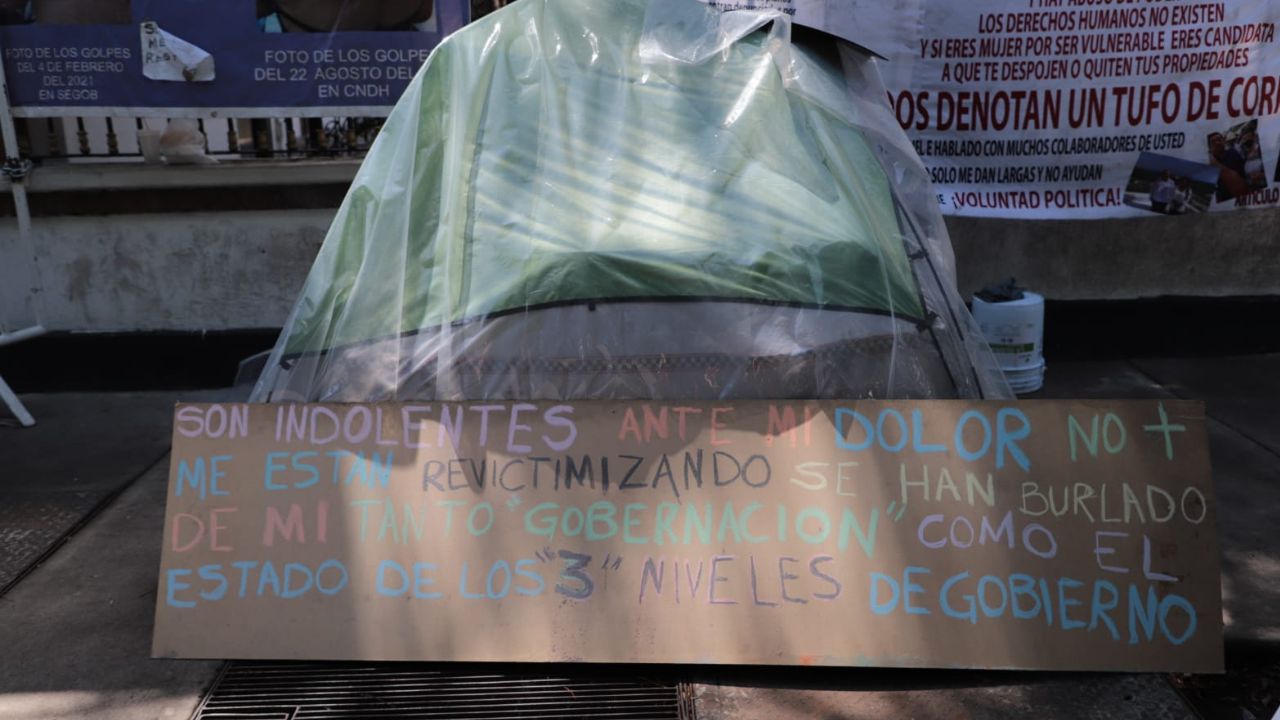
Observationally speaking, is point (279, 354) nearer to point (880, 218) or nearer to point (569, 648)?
point (569, 648)

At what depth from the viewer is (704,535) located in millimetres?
2980

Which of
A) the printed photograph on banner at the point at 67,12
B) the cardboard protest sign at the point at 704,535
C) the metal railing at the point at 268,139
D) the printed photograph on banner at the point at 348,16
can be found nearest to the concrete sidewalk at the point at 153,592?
the cardboard protest sign at the point at 704,535

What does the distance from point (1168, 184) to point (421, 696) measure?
14.5 feet

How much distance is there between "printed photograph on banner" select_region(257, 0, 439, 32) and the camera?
17.6ft

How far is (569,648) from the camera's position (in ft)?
9.68

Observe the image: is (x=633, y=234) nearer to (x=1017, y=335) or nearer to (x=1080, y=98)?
(x=1017, y=335)

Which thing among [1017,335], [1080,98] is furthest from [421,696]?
[1080,98]

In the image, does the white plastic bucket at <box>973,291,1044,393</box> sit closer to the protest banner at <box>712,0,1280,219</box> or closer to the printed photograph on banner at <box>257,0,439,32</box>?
the protest banner at <box>712,0,1280,219</box>

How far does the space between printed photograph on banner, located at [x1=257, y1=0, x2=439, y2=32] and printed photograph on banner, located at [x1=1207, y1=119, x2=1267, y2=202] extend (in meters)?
3.82

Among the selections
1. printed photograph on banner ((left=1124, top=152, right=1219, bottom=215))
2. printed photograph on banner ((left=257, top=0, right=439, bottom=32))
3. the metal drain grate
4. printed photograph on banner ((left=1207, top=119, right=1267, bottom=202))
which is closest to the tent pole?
printed photograph on banner ((left=257, top=0, right=439, bottom=32))

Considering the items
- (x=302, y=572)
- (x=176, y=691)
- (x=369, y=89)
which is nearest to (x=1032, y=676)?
(x=302, y=572)

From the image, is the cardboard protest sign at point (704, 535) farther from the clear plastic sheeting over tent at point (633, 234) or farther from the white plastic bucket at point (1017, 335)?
the white plastic bucket at point (1017, 335)

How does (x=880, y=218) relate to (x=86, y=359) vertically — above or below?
above

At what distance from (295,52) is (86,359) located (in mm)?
1908
